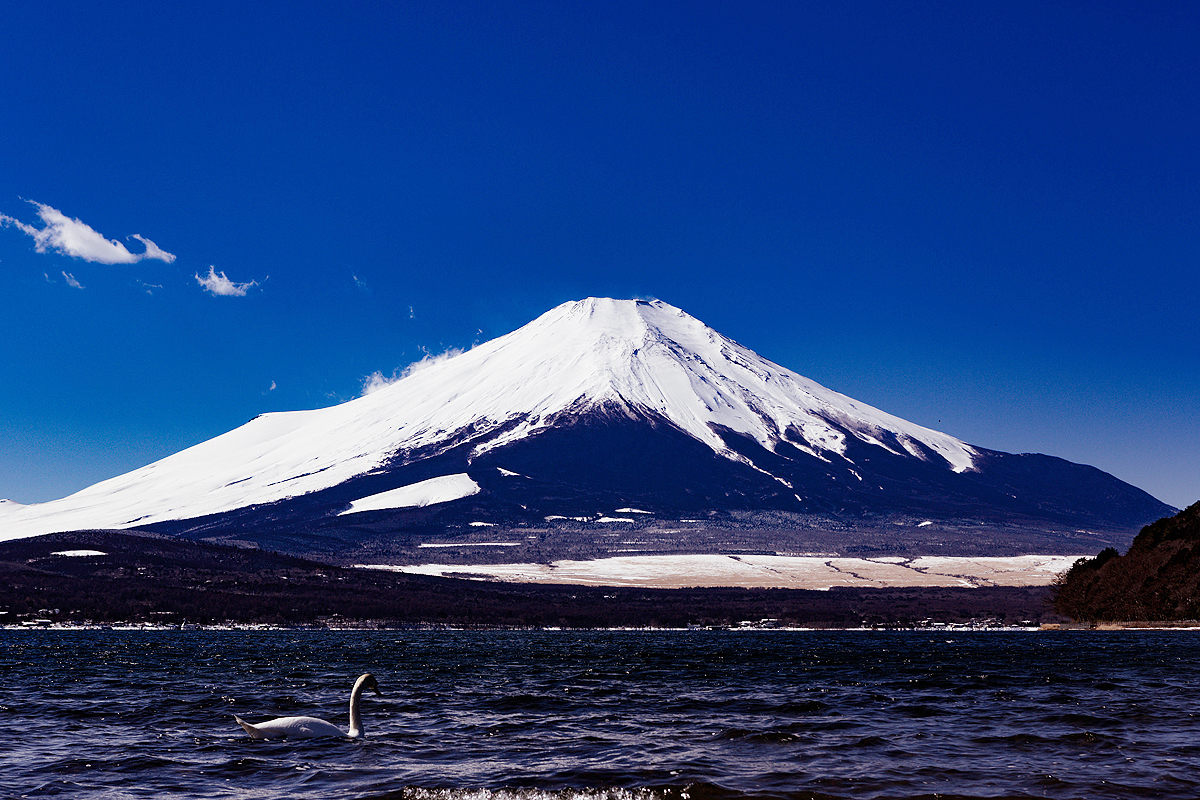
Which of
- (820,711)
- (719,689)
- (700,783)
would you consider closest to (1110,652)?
Result: (719,689)

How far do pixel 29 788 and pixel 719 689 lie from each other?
28.5 metres

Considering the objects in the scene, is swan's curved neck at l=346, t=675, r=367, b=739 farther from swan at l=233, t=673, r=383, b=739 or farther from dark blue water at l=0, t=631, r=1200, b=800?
dark blue water at l=0, t=631, r=1200, b=800

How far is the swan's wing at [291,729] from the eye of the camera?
27.1 meters

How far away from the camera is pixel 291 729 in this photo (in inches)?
1083

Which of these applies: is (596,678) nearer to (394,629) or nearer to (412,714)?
(412,714)

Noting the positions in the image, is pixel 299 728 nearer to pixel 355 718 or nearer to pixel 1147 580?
pixel 355 718

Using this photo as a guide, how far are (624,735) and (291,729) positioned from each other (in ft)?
29.4

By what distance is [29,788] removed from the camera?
21141 millimetres

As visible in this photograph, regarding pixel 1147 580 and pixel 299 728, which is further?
pixel 1147 580

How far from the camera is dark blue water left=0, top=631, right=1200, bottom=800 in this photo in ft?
69.3

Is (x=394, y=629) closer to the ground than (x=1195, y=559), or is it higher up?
closer to the ground

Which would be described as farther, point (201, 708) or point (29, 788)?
point (201, 708)

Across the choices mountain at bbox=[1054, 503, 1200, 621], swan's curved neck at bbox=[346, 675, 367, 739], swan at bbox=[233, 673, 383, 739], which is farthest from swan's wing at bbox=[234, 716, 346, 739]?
mountain at bbox=[1054, 503, 1200, 621]

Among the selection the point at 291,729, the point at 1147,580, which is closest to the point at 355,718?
the point at 291,729
